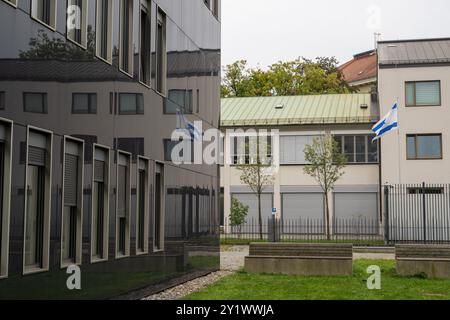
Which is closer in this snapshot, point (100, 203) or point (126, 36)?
point (100, 203)

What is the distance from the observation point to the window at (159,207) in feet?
45.6

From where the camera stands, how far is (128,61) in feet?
39.6

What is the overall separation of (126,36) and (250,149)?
93.0 ft

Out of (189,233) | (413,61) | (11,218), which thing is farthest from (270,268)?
(413,61)

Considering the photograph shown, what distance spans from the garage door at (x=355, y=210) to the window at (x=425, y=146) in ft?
13.2

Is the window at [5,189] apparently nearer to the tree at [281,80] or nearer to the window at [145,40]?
the window at [145,40]

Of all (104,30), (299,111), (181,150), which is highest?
(299,111)

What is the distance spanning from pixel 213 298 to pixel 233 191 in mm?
29696

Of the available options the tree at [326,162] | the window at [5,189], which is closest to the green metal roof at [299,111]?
the tree at [326,162]

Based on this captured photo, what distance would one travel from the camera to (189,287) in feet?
47.5

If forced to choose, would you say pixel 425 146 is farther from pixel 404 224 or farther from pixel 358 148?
pixel 404 224

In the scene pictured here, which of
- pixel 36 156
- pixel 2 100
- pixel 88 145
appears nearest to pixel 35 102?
pixel 36 156
